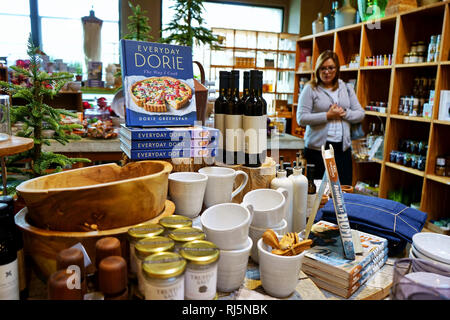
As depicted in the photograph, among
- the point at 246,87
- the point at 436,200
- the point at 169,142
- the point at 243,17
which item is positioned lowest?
the point at 436,200

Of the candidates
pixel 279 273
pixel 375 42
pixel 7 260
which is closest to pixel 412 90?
pixel 375 42

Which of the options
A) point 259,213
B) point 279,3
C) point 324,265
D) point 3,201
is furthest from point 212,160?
point 279,3

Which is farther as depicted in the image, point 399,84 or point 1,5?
point 1,5

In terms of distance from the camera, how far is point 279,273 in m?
0.87

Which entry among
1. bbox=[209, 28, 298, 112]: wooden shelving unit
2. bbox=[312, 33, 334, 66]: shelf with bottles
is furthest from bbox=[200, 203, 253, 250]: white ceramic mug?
bbox=[209, 28, 298, 112]: wooden shelving unit

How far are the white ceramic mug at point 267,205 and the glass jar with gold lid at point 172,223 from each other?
211 millimetres

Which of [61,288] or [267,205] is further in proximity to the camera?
[267,205]

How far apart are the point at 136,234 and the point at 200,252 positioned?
176 millimetres

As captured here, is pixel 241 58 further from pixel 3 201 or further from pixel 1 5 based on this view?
pixel 3 201

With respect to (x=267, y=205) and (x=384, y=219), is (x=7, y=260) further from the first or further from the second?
(x=384, y=219)

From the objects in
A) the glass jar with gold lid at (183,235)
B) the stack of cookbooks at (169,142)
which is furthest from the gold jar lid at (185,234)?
the stack of cookbooks at (169,142)

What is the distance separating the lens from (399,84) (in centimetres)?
351

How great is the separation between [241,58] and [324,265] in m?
5.47

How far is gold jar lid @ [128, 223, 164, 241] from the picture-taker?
0.84 metres
